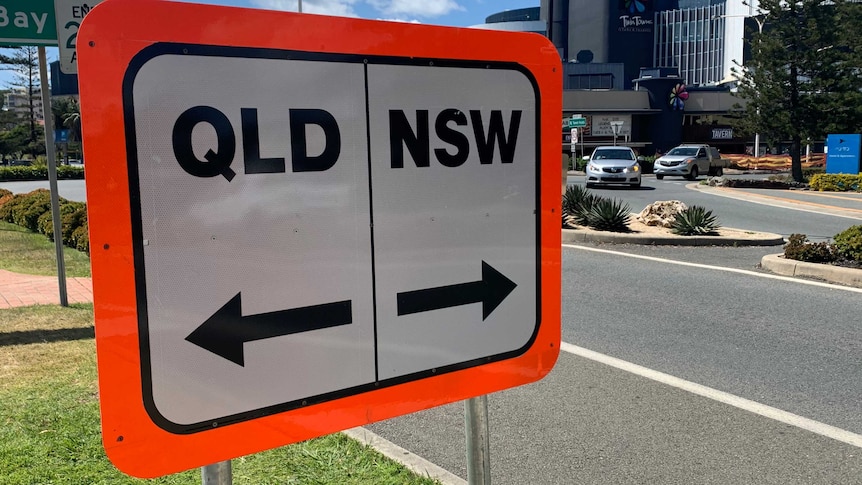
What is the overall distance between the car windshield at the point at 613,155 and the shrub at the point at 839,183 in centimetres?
696

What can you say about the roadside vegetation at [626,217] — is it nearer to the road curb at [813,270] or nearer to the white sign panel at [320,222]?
the road curb at [813,270]

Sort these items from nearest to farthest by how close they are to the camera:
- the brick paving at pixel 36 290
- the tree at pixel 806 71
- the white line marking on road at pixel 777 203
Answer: the brick paving at pixel 36 290 < the white line marking on road at pixel 777 203 < the tree at pixel 806 71

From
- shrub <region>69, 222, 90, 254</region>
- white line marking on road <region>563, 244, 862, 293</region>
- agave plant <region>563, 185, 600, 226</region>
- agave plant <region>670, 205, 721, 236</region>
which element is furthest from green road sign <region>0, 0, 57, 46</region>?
agave plant <region>670, 205, 721, 236</region>

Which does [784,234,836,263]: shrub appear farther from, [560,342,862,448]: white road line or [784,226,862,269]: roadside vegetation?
[560,342,862,448]: white road line

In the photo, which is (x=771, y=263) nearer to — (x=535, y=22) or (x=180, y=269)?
(x=180, y=269)

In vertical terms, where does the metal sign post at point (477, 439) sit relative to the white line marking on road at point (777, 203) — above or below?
above

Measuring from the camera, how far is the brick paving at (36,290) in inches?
322

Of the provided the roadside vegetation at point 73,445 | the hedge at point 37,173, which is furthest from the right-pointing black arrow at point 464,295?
the hedge at point 37,173

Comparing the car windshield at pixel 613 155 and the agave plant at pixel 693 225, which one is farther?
the car windshield at pixel 613 155

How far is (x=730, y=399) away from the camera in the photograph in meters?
5.00

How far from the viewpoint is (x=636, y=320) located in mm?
7207

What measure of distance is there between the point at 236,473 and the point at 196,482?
21 cm

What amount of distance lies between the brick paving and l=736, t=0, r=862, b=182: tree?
99.9 feet

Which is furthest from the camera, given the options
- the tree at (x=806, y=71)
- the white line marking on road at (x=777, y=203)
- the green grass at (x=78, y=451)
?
the tree at (x=806, y=71)
